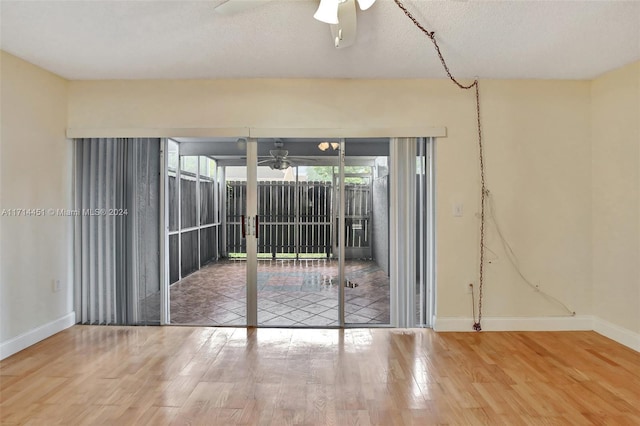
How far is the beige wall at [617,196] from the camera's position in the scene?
2922 millimetres

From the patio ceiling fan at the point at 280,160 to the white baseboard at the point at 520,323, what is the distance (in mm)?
2077

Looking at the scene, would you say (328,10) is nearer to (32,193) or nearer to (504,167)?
(504,167)

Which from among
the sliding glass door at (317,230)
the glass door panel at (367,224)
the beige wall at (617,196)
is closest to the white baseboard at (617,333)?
the beige wall at (617,196)

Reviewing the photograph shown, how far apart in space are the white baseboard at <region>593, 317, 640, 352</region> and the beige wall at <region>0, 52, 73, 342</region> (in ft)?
16.6

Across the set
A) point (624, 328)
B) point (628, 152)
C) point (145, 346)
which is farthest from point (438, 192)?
point (145, 346)

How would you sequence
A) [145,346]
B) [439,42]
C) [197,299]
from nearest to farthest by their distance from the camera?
[439,42] < [145,346] < [197,299]

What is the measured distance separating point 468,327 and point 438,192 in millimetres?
1324

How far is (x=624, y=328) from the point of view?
118 inches

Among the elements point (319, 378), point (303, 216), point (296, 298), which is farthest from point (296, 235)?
point (319, 378)

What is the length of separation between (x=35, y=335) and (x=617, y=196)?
5.24 m

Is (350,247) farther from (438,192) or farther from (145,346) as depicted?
(145,346)

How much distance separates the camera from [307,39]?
100 inches

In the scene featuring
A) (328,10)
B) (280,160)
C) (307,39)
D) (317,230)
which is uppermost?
(307,39)

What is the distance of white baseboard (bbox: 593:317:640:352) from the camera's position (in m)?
2.88
